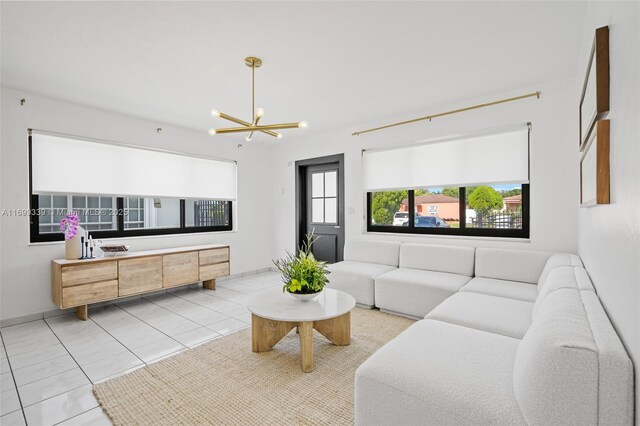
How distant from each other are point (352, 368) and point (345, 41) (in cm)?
258

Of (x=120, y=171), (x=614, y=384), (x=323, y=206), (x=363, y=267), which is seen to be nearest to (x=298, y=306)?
(x=363, y=267)

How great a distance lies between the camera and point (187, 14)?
2111mm

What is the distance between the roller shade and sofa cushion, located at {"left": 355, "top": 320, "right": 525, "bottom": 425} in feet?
8.06

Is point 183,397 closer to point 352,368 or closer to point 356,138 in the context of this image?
point 352,368

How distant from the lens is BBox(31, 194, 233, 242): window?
145 inches

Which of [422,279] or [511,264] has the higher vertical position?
[511,264]

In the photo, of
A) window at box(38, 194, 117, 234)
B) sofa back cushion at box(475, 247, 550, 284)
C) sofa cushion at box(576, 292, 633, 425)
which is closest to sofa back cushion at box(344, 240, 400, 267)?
sofa back cushion at box(475, 247, 550, 284)

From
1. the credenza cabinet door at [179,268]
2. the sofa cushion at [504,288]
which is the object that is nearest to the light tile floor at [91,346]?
the credenza cabinet door at [179,268]

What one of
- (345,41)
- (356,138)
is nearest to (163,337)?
(345,41)

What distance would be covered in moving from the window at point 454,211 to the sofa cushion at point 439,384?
2.34m

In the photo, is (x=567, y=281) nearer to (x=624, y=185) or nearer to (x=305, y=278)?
(x=624, y=185)

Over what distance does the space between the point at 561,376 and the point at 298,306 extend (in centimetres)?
185

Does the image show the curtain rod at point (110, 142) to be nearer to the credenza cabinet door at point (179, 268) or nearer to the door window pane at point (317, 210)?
the credenza cabinet door at point (179, 268)

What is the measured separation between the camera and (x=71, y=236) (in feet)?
11.6
